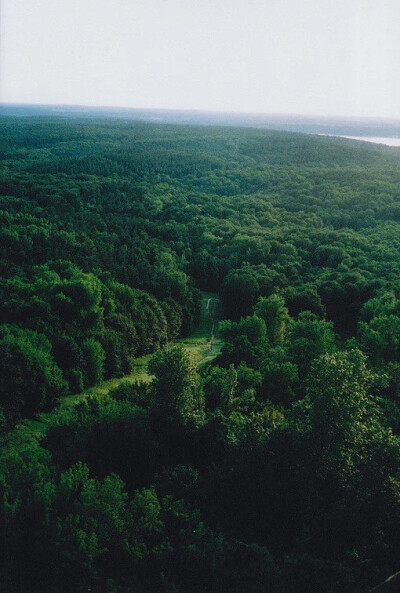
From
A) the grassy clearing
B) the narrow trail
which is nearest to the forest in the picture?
the grassy clearing

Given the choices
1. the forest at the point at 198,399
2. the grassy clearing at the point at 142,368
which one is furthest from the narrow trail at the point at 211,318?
the forest at the point at 198,399

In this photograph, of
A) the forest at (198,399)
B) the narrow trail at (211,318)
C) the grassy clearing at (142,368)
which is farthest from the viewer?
the narrow trail at (211,318)

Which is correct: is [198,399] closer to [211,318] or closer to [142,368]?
[142,368]

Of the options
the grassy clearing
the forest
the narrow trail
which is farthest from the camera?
the narrow trail

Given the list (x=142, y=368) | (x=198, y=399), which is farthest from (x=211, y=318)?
(x=198, y=399)

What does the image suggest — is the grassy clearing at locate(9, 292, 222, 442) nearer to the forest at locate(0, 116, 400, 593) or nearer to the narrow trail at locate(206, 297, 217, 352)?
the narrow trail at locate(206, 297, 217, 352)

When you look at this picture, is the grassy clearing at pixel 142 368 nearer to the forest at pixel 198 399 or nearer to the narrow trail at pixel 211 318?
the narrow trail at pixel 211 318

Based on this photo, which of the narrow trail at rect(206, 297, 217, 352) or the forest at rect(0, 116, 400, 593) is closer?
the forest at rect(0, 116, 400, 593)

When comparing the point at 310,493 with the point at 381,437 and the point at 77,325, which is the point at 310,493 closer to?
the point at 381,437
